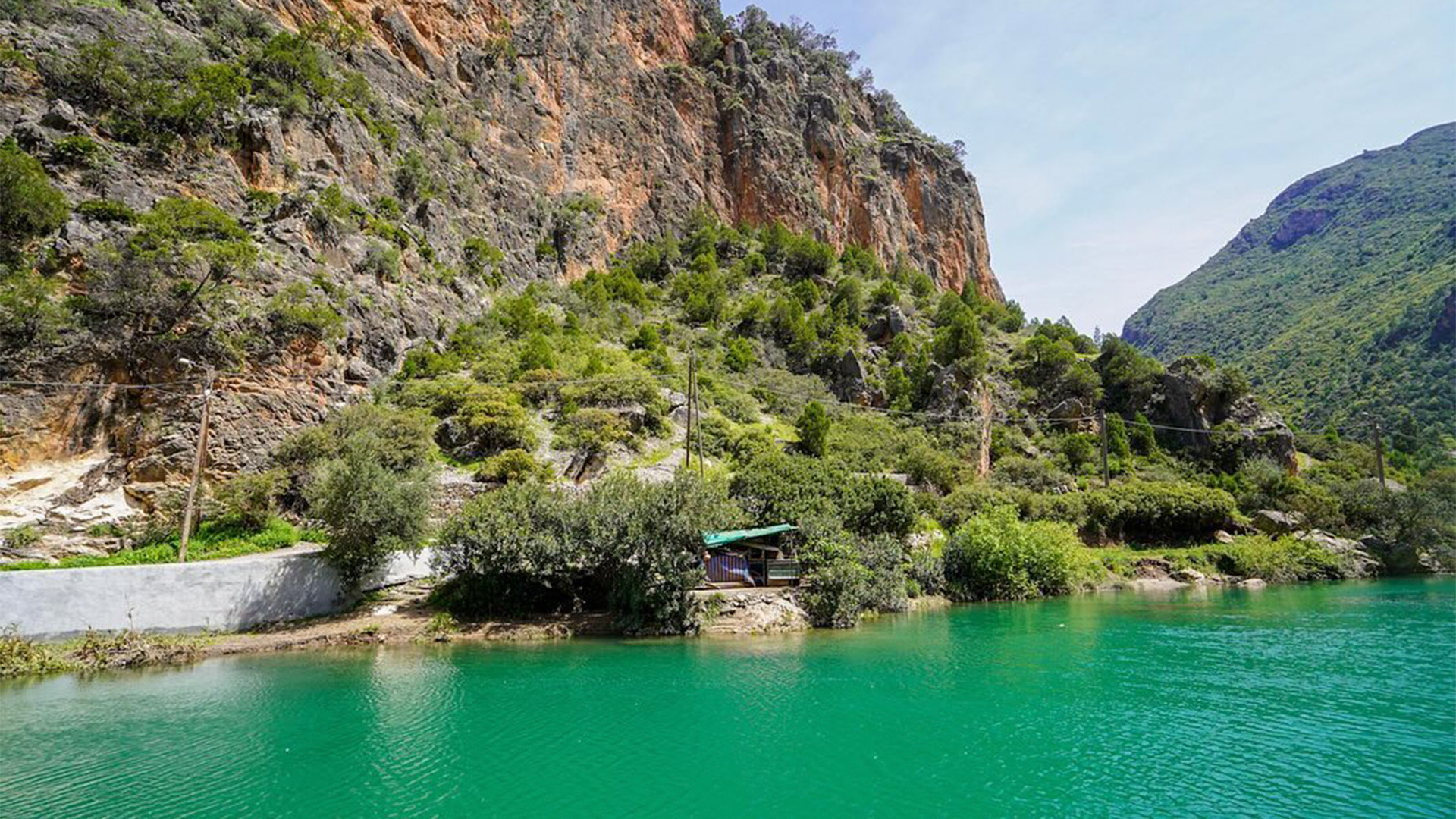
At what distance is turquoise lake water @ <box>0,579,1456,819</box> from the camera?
11.1m

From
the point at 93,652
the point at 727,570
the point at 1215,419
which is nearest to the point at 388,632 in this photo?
the point at 93,652

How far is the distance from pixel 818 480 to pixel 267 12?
58550mm

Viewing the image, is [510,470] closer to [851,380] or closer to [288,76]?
[288,76]

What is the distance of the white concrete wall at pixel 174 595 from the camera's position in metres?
21.6

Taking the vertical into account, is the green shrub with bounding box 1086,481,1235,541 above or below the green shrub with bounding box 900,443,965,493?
below

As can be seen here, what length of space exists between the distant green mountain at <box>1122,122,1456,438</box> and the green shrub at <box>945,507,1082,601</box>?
4965 cm

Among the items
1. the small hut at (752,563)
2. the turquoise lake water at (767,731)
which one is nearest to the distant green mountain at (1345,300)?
the turquoise lake water at (767,731)

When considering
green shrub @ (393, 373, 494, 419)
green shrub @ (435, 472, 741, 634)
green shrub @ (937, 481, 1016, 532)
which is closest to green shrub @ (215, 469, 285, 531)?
green shrub @ (435, 472, 741, 634)

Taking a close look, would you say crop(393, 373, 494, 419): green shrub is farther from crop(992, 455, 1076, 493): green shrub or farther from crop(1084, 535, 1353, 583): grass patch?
crop(1084, 535, 1353, 583): grass patch

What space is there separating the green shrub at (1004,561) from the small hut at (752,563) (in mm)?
10069

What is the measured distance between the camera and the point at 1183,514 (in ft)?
152

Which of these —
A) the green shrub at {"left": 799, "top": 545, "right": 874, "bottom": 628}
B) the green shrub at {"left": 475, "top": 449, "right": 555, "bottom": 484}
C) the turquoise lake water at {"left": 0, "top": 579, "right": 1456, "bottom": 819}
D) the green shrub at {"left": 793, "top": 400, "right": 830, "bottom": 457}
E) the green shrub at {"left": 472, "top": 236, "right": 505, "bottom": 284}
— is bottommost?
the turquoise lake water at {"left": 0, "top": 579, "right": 1456, "bottom": 819}

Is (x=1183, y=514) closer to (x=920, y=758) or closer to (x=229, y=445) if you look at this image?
(x=920, y=758)

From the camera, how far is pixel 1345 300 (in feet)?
310
